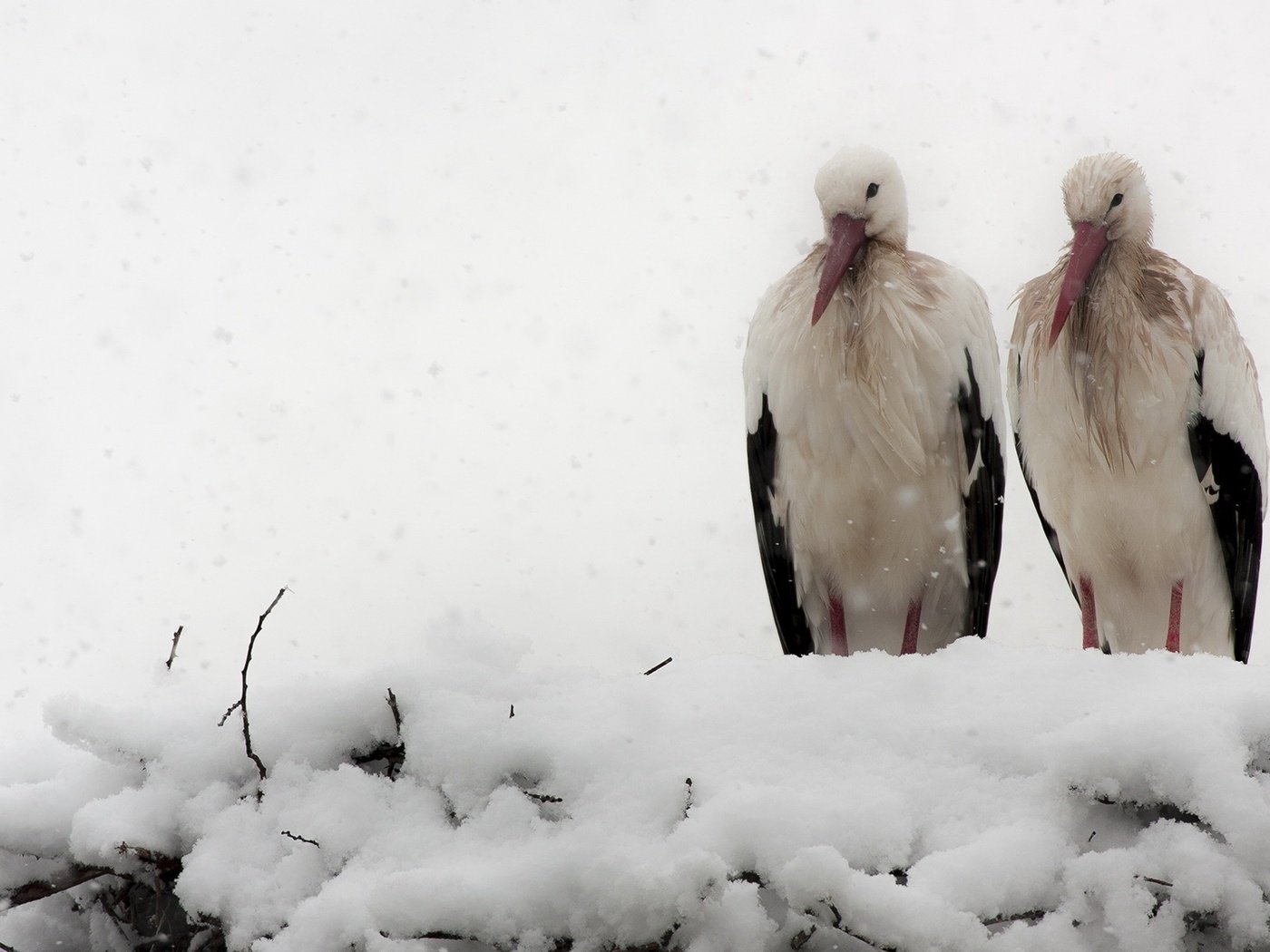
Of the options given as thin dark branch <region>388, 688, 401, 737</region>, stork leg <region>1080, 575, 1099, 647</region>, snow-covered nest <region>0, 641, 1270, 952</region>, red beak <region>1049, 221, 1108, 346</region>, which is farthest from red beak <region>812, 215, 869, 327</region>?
thin dark branch <region>388, 688, 401, 737</region>

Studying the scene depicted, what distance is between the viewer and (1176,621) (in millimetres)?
2932

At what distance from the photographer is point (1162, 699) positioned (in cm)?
158

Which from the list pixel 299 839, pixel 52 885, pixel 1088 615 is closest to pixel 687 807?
pixel 299 839

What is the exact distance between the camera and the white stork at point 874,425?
286 cm

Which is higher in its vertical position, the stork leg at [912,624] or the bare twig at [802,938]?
the bare twig at [802,938]

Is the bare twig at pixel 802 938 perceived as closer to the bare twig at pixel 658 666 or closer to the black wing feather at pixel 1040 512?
the bare twig at pixel 658 666

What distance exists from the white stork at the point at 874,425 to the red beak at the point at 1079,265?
0.20 metres

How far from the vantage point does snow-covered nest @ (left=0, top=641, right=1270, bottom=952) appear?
4.49ft

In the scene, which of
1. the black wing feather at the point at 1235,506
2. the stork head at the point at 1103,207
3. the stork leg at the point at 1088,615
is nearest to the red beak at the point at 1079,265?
the stork head at the point at 1103,207

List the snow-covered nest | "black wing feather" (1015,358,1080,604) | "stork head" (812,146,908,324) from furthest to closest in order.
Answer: "black wing feather" (1015,358,1080,604), "stork head" (812,146,908,324), the snow-covered nest

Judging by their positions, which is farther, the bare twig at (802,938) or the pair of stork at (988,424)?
the pair of stork at (988,424)

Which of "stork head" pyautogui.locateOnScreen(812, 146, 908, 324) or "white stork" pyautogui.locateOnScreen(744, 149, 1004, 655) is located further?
"stork head" pyautogui.locateOnScreen(812, 146, 908, 324)

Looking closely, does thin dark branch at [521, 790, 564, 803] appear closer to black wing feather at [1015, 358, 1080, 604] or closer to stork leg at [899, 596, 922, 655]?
stork leg at [899, 596, 922, 655]

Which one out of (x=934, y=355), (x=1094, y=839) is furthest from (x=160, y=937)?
(x=934, y=355)
